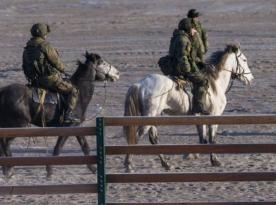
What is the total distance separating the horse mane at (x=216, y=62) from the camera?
16.9 meters

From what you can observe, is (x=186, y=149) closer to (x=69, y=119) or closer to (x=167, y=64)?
(x=69, y=119)

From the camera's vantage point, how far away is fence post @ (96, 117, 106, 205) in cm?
1024

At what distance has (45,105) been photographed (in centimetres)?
1551

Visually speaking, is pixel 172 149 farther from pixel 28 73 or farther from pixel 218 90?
pixel 218 90

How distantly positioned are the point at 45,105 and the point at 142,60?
54.4 feet

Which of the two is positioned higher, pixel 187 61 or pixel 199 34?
pixel 199 34

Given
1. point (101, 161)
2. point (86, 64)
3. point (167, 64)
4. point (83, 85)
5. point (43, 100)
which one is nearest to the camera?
point (101, 161)

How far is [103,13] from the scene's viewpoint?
56.4 m

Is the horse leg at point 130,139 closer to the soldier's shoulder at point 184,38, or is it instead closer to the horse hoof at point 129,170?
the horse hoof at point 129,170

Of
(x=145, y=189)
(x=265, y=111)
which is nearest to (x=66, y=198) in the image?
(x=145, y=189)

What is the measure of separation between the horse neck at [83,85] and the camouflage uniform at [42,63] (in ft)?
1.20

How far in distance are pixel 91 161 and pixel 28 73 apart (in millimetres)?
5243

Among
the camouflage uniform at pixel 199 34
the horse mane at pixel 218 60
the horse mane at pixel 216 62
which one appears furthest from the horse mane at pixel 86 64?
the horse mane at pixel 218 60

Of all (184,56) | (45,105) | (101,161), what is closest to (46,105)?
(45,105)
